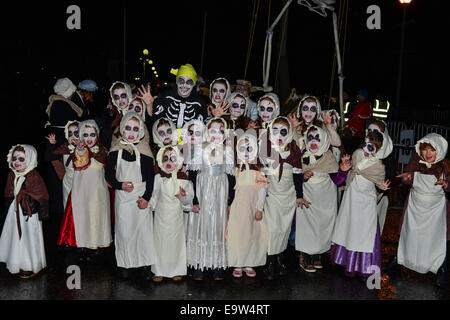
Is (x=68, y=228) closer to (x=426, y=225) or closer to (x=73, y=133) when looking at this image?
(x=73, y=133)

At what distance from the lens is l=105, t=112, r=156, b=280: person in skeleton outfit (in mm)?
4836

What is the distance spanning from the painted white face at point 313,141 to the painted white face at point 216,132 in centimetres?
101

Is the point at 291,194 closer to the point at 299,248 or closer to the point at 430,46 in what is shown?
the point at 299,248

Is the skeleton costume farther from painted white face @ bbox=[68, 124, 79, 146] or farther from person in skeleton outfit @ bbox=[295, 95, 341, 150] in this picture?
painted white face @ bbox=[68, 124, 79, 146]

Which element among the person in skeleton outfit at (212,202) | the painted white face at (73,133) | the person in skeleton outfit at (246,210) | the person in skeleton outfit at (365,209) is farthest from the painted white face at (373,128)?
the painted white face at (73,133)

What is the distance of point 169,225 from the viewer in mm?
4824

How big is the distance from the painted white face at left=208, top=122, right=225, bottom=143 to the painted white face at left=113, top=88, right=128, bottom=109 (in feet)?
4.73

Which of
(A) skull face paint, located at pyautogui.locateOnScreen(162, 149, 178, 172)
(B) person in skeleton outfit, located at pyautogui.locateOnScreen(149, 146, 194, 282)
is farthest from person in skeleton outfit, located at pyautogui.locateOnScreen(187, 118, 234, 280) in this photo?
(A) skull face paint, located at pyautogui.locateOnScreen(162, 149, 178, 172)

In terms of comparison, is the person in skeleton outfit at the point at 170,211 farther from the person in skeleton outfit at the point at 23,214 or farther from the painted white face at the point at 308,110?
the painted white face at the point at 308,110

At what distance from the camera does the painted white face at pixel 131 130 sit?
483cm

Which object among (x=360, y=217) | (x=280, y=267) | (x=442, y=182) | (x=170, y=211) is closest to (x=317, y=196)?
(x=360, y=217)

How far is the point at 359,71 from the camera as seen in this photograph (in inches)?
1075

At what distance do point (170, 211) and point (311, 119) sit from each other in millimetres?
1994

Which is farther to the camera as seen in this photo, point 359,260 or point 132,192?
point 359,260
